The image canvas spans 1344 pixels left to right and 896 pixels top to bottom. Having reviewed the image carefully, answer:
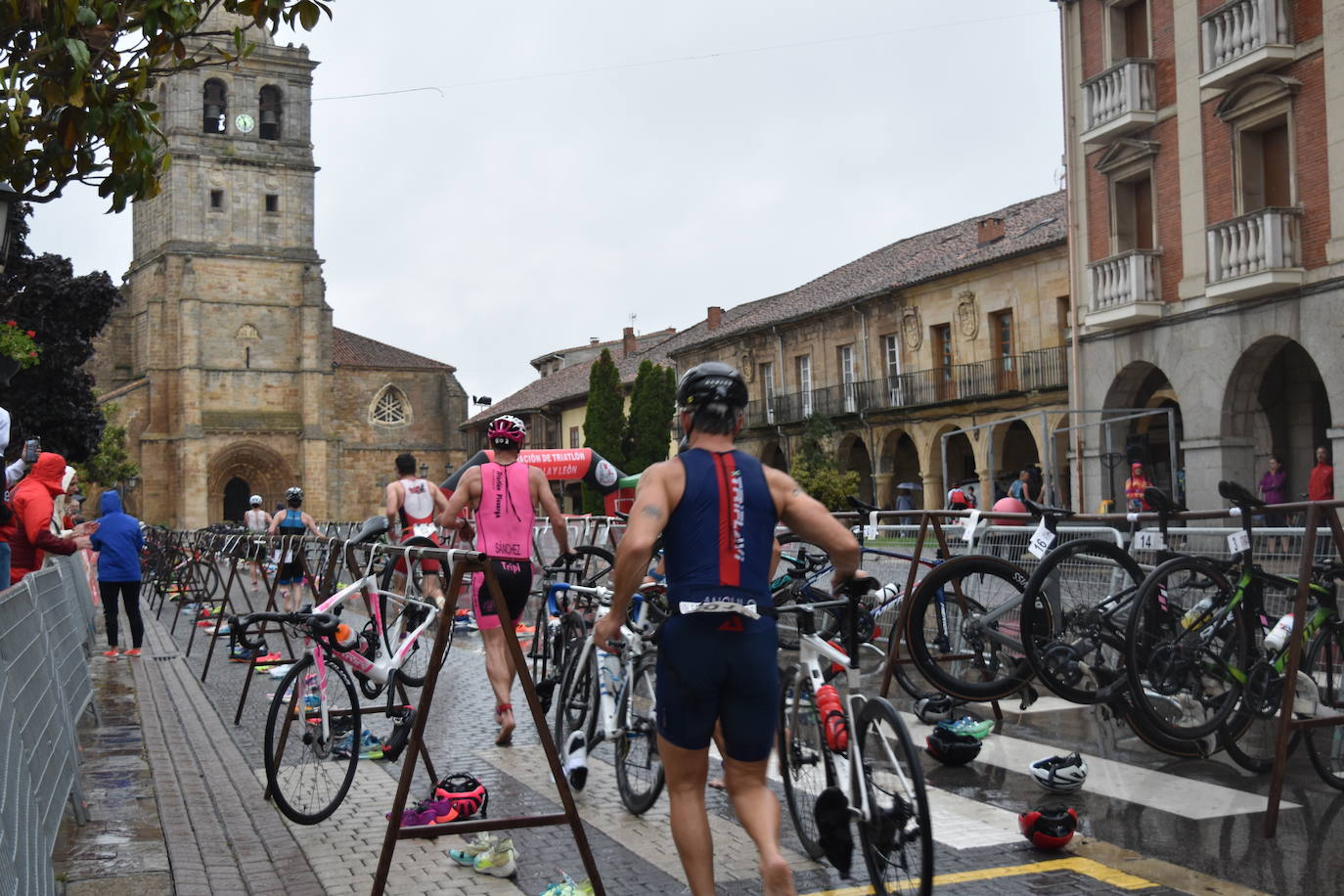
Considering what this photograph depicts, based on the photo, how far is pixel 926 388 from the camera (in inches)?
1531

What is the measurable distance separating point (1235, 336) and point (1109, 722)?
13716mm

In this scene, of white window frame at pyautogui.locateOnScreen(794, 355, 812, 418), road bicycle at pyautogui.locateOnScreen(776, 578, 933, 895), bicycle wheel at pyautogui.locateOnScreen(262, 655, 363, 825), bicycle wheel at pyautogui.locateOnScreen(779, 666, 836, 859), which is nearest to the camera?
road bicycle at pyautogui.locateOnScreen(776, 578, 933, 895)

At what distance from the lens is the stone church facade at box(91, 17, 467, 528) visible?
67.3 meters

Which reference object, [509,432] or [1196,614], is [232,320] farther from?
[1196,614]

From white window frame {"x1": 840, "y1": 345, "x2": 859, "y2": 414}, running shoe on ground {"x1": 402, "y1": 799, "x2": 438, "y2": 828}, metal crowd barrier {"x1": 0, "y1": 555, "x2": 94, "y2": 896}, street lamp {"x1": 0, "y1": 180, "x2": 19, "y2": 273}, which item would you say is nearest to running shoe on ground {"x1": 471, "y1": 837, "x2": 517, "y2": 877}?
running shoe on ground {"x1": 402, "y1": 799, "x2": 438, "y2": 828}

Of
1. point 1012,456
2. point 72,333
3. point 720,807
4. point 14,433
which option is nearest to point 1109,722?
point 720,807

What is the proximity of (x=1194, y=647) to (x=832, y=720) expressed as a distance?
9.27 ft

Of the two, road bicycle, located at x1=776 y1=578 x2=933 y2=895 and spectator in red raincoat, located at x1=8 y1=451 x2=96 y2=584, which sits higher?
spectator in red raincoat, located at x1=8 y1=451 x2=96 y2=584

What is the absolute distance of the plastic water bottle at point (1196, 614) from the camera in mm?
6734

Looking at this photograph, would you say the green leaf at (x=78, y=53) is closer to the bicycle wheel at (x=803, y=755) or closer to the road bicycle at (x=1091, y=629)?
the bicycle wheel at (x=803, y=755)

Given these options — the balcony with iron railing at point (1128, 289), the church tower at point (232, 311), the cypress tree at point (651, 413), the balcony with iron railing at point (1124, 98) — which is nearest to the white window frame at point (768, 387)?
the cypress tree at point (651, 413)

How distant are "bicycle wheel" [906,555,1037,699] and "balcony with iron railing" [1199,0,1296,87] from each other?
1467 centimetres

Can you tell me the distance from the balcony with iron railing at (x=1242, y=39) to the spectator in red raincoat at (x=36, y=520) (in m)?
16.8

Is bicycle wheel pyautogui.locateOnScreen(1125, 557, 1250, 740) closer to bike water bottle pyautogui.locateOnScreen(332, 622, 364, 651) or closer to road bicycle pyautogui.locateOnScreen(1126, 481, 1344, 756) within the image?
road bicycle pyautogui.locateOnScreen(1126, 481, 1344, 756)
